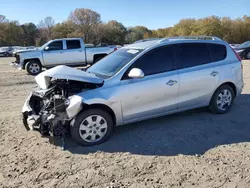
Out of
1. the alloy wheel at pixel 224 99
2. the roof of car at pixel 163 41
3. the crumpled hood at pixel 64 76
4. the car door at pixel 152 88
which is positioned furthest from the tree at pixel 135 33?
the crumpled hood at pixel 64 76

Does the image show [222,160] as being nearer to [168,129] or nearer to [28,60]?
[168,129]

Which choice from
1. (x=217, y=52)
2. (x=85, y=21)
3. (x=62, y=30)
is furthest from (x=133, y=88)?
(x=85, y=21)

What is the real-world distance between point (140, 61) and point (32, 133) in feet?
7.92

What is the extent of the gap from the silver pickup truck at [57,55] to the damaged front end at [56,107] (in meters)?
9.95

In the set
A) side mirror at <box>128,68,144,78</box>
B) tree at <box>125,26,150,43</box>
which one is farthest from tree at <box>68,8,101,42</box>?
side mirror at <box>128,68,144,78</box>

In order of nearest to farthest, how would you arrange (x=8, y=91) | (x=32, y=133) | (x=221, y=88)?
1. (x=32, y=133)
2. (x=221, y=88)
3. (x=8, y=91)

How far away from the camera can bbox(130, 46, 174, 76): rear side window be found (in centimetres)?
490

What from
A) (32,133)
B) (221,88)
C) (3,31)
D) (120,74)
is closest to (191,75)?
(221,88)

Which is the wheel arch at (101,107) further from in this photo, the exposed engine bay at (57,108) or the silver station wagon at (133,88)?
the exposed engine bay at (57,108)

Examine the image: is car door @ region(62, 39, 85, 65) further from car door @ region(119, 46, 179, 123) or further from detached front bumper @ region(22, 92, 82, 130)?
car door @ region(119, 46, 179, 123)

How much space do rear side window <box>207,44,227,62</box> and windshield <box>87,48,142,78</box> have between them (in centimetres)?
172

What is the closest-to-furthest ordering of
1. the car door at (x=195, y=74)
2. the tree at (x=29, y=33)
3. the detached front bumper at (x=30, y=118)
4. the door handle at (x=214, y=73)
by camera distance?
the detached front bumper at (x=30, y=118)
the car door at (x=195, y=74)
the door handle at (x=214, y=73)
the tree at (x=29, y=33)

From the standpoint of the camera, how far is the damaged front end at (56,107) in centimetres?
427

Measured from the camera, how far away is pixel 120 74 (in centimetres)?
468
